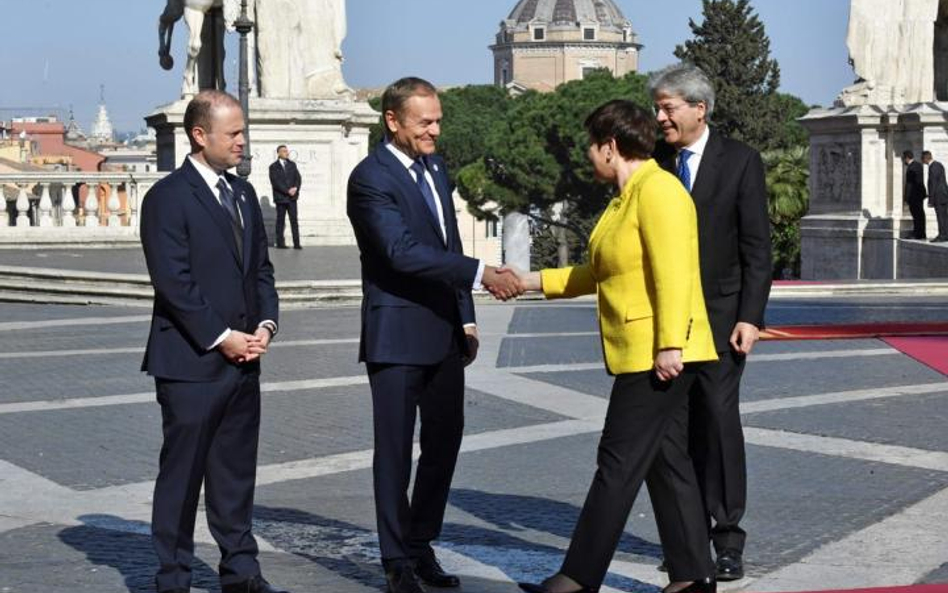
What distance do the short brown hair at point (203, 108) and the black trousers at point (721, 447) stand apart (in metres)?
1.93

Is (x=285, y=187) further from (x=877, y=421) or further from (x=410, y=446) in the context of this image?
(x=410, y=446)

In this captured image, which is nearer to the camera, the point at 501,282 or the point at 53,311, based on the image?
the point at 501,282

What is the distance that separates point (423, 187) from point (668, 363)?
46.9 inches

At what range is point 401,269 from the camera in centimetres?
699

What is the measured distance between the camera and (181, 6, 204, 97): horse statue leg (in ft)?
94.5

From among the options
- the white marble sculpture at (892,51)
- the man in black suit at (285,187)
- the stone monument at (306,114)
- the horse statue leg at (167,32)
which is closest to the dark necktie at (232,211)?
the man in black suit at (285,187)

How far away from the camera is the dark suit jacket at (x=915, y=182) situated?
30.2 metres

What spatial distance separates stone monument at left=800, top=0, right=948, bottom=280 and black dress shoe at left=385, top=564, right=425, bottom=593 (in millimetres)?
25794

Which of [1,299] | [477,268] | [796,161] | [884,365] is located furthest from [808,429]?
[796,161]

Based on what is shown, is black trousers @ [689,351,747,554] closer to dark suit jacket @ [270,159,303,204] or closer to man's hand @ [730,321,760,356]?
man's hand @ [730,321,760,356]

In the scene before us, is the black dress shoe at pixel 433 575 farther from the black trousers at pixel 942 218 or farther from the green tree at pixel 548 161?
the green tree at pixel 548 161

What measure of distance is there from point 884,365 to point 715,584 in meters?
7.58

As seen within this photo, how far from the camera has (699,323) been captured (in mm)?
6855

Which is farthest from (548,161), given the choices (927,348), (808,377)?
(808,377)
